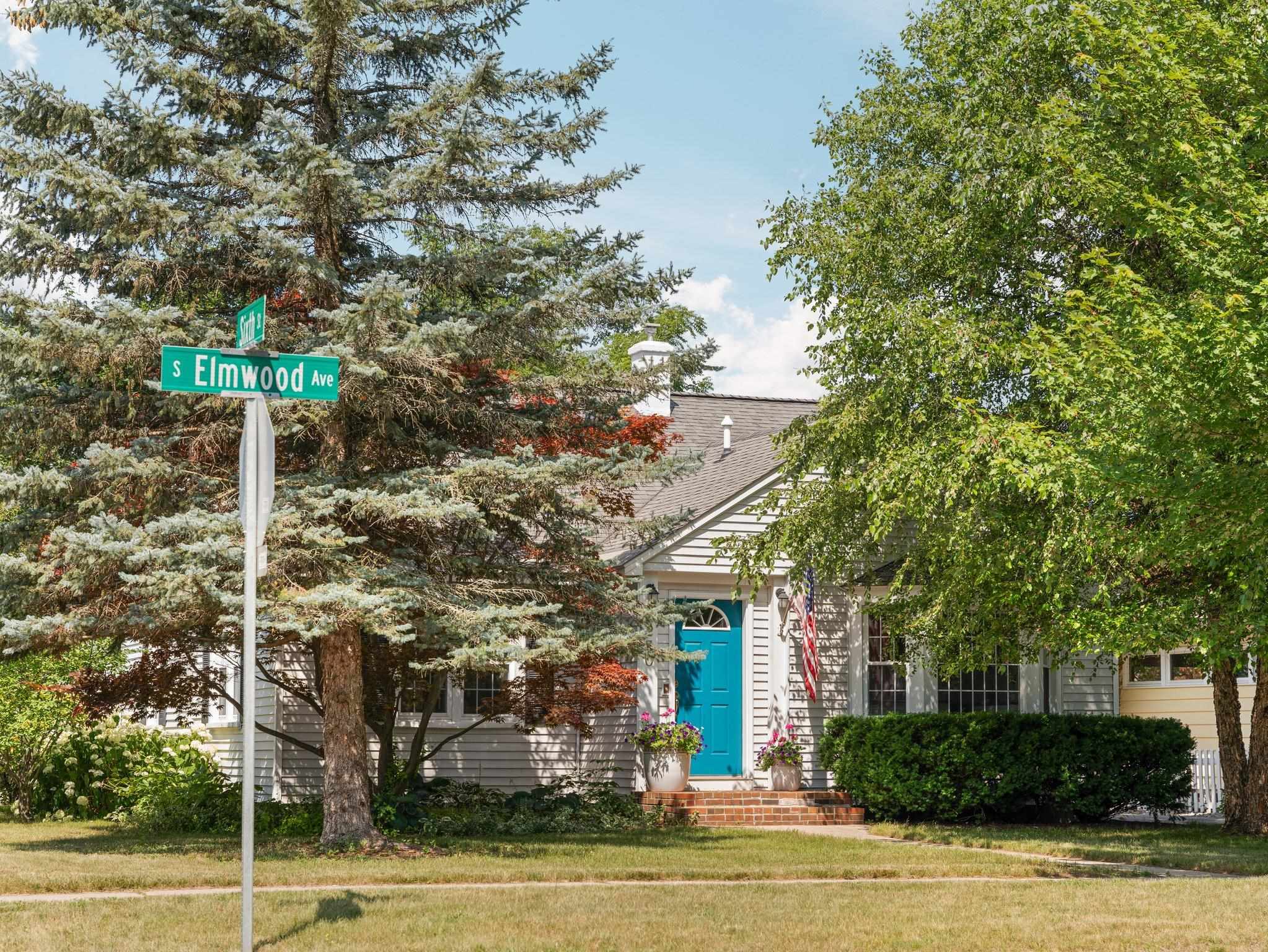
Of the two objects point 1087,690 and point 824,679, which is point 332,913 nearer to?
point 824,679

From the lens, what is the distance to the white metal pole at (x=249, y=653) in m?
7.34

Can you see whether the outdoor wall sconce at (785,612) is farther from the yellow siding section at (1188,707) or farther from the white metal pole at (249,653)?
the white metal pole at (249,653)

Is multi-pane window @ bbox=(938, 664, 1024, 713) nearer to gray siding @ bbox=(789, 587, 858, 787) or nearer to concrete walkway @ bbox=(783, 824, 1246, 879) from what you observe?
gray siding @ bbox=(789, 587, 858, 787)

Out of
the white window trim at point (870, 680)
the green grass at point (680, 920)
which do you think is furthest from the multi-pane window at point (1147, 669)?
the green grass at point (680, 920)

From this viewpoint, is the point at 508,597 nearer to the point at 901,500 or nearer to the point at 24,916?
the point at 901,500

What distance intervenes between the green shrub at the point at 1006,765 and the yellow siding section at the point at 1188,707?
3654 mm

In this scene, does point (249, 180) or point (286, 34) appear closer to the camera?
point (249, 180)

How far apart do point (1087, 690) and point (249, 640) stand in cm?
1595

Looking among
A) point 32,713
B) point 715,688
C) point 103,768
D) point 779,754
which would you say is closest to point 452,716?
point 715,688

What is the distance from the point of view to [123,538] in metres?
12.0

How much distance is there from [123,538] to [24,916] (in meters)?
3.72

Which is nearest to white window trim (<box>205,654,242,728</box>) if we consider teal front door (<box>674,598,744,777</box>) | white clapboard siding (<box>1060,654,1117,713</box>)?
teal front door (<box>674,598,744,777</box>)

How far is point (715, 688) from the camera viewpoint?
18766 millimetres

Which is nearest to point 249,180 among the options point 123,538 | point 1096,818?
point 123,538
